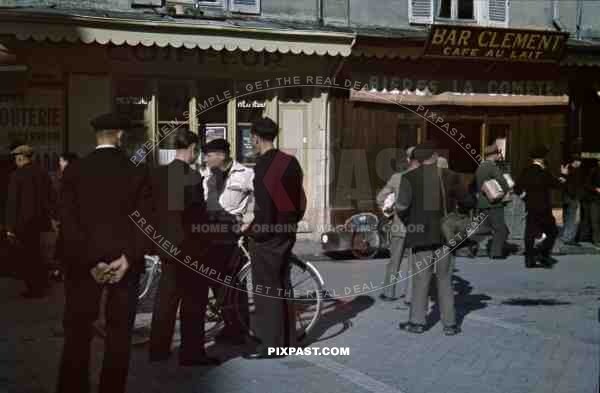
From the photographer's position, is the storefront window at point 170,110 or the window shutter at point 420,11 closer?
the storefront window at point 170,110

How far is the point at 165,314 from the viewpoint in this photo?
286 inches

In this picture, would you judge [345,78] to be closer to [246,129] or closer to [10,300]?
[246,129]

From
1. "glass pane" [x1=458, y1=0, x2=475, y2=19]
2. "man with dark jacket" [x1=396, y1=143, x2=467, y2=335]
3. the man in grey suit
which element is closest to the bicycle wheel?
"man with dark jacket" [x1=396, y1=143, x2=467, y2=335]

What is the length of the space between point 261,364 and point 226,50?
9572 millimetres

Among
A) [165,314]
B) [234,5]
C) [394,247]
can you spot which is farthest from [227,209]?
[234,5]

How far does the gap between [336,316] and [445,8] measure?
1041 cm

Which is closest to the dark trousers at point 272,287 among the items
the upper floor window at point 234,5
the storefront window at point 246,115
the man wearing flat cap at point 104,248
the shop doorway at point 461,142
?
the man wearing flat cap at point 104,248

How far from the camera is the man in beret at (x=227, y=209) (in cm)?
772

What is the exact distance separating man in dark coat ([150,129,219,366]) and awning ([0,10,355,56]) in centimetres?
742

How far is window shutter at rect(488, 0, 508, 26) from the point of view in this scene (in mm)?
18180

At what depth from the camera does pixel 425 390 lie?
250 inches

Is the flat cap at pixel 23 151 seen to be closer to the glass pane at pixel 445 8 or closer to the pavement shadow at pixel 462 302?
the pavement shadow at pixel 462 302

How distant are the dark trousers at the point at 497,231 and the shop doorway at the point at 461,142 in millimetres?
3590

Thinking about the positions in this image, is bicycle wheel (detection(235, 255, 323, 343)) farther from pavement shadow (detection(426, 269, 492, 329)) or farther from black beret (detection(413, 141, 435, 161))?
black beret (detection(413, 141, 435, 161))
